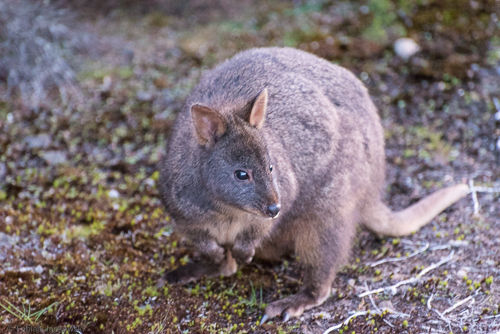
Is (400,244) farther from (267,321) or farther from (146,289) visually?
(146,289)

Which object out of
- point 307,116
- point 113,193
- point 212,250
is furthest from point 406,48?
point 212,250

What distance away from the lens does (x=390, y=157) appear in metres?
5.94

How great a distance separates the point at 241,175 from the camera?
3566 mm

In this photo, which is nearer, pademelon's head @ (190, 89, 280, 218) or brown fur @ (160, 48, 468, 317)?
pademelon's head @ (190, 89, 280, 218)

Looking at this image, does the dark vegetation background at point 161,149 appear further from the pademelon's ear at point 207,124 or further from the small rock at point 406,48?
the pademelon's ear at point 207,124

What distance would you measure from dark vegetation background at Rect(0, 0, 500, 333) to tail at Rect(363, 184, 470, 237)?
0.39 feet

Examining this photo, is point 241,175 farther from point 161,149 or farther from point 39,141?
point 39,141

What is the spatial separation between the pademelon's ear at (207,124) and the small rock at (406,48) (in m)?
4.09

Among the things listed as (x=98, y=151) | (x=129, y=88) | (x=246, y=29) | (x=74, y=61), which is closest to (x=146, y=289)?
(x=98, y=151)

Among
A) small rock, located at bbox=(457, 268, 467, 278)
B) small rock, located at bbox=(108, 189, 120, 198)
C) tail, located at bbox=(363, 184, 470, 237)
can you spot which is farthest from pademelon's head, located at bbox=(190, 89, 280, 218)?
small rock, located at bbox=(108, 189, 120, 198)

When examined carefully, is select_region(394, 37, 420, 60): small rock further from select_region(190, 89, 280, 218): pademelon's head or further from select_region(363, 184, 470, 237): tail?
select_region(190, 89, 280, 218): pademelon's head

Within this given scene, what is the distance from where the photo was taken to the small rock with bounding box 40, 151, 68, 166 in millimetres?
5637

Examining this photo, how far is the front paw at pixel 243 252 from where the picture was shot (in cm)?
413

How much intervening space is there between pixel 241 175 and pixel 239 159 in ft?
0.34
